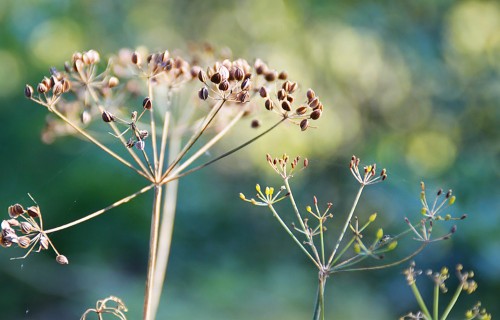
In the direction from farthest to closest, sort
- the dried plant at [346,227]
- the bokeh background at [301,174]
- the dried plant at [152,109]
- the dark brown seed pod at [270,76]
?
the bokeh background at [301,174] → the dark brown seed pod at [270,76] → the dried plant at [152,109] → the dried plant at [346,227]

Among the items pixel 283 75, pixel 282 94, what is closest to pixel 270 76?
pixel 283 75

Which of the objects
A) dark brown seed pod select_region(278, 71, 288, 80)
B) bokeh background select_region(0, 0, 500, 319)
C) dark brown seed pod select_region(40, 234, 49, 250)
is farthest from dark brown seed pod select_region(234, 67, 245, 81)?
bokeh background select_region(0, 0, 500, 319)

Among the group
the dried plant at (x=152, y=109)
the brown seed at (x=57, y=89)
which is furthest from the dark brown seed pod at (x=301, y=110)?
the brown seed at (x=57, y=89)

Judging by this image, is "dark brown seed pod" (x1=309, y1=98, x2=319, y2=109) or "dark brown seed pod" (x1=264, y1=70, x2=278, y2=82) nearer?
"dark brown seed pod" (x1=309, y1=98, x2=319, y2=109)

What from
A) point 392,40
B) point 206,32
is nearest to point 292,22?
point 392,40

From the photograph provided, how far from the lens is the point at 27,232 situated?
2.87ft

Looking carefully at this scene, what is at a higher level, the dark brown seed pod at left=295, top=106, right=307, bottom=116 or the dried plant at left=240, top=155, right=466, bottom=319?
the dark brown seed pod at left=295, top=106, right=307, bottom=116

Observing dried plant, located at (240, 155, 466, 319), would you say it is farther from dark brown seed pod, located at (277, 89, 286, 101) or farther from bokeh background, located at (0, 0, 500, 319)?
bokeh background, located at (0, 0, 500, 319)

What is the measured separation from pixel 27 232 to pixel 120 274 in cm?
411

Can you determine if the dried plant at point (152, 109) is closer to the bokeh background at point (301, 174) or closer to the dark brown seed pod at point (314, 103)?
the dark brown seed pod at point (314, 103)

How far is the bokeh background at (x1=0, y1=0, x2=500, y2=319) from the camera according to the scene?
4.11 m

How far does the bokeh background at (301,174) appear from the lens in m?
4.11

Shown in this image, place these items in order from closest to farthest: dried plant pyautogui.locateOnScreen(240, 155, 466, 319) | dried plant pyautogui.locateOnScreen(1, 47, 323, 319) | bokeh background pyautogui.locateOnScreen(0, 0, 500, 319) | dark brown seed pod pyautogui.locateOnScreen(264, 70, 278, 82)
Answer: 1. dried plant pyautogui.locateOnScreen(240, 155, 466, 319)
2. dried plant pyautogui.locateOnScreen(1, 47, 323, 319)
3. dark brown seed pod pyautogui.locateOnScreen(264, 70, 278, 82)
4. bokeh background pyautogui.locateOnScreen(0, 0, 500, 319)

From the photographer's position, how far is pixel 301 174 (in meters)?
4.95
